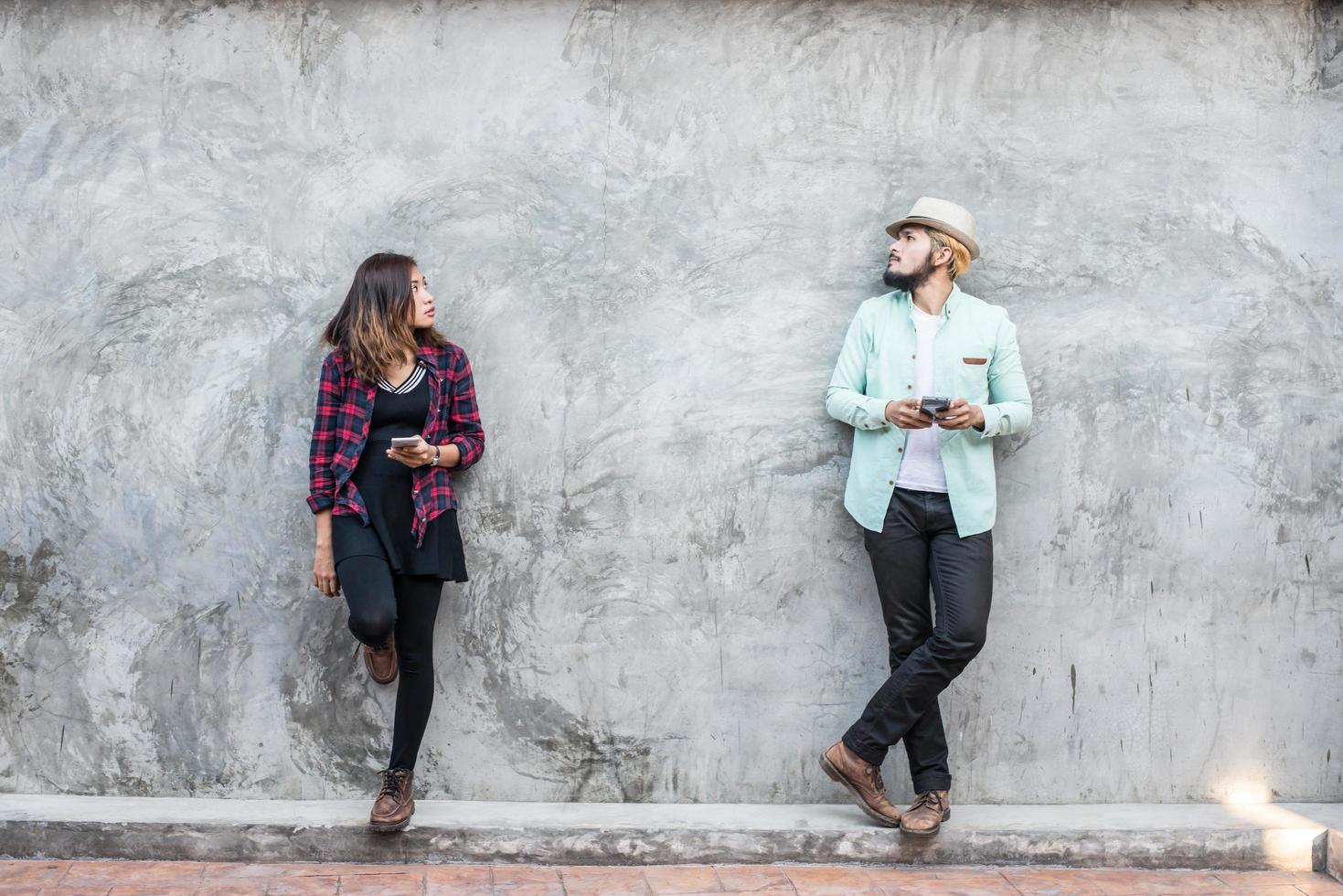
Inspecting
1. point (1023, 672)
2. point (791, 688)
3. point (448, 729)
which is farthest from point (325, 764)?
point (1023, 672)

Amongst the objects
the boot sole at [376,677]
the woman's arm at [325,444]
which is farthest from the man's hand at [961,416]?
the boot sole at [376,677]

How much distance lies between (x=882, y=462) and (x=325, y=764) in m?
2.46

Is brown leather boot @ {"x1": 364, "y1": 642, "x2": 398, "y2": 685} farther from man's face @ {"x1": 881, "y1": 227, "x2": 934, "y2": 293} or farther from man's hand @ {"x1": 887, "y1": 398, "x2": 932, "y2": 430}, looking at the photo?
man's face @ {"x1": 881, "y1": 227, "x2": 934, "y2": 293}

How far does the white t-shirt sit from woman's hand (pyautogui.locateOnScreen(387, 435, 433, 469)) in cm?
170

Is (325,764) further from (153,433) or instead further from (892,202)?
(892,202)

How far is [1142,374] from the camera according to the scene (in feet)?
16.3

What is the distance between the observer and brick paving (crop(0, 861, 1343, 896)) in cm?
426

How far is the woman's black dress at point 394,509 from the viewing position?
4.42m

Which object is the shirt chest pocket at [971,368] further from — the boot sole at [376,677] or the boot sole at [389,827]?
the boot sole at [389,827]

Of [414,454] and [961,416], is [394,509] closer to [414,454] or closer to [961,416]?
[414,454]

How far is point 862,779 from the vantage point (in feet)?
15.1

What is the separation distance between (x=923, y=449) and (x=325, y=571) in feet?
7.28

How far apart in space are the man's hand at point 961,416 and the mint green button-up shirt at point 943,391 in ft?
0.17

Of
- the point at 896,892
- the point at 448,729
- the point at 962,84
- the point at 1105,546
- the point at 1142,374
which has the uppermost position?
the point at 962,84
